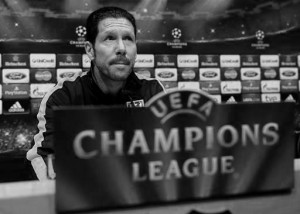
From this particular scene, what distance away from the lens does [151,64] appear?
3.30 meters

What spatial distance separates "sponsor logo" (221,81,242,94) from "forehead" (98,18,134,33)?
2639 millimetres

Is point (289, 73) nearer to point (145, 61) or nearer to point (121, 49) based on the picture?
point (145, 61)

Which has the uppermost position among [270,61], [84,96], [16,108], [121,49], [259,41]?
[259,41]

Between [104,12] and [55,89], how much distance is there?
38 cm

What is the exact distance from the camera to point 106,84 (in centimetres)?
114

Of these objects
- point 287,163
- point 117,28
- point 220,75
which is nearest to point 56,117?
point 287,163

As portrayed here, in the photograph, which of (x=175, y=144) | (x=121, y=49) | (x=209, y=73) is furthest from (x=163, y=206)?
(x=209, y=73)

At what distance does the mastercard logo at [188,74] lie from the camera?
3.36 metres

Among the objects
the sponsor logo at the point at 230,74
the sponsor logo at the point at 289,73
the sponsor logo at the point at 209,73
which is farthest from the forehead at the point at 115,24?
the sponsor logo at the point at 289,73

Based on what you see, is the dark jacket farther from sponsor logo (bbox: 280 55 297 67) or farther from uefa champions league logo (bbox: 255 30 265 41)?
sponsor logo (bbox: 280 55 297 67)

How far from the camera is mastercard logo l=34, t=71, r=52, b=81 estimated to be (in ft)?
10.3

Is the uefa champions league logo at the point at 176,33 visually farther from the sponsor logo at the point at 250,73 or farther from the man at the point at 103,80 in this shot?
the man at the point at 103,80

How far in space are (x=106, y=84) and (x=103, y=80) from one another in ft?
0.07

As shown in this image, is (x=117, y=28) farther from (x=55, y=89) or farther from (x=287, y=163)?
(x=287, y=163)
